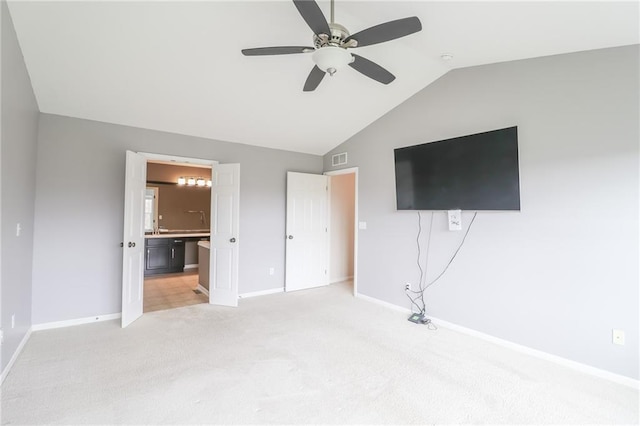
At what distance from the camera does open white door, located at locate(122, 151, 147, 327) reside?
11.3 ft

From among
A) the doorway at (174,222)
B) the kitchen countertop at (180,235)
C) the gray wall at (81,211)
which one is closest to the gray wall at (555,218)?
the gray wall at (81,211)

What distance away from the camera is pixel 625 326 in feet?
7.93

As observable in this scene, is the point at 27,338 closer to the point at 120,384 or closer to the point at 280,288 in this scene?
the point at 120,384

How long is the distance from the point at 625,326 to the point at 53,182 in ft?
19.1

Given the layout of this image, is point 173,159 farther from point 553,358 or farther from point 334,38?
point 553,358

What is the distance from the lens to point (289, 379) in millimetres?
2400

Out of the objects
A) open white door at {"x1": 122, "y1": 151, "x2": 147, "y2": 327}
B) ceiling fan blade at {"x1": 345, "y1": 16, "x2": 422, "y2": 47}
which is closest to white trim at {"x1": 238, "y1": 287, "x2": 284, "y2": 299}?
open white door at {"x1": 122, "y1": 151, "x2": 147, "y2": 327}

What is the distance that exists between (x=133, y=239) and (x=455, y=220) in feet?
12.7

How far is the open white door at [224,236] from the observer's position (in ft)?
14.2

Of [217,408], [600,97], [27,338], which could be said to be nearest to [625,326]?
[600,97]

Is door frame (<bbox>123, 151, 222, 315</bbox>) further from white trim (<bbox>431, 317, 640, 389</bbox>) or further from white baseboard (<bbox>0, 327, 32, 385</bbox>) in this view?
white trim (<bbox>431, 317, 640, 389</bbox>)

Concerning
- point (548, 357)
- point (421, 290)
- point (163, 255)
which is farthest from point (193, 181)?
point (548, 357)

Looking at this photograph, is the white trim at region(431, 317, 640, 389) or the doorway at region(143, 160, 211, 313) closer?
the white trim at region(431, 317, 640, 389)

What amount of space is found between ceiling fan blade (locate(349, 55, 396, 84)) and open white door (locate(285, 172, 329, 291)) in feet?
9.24
